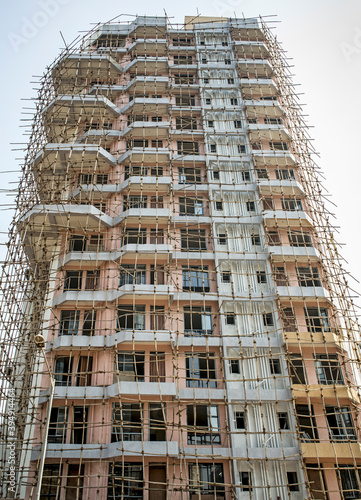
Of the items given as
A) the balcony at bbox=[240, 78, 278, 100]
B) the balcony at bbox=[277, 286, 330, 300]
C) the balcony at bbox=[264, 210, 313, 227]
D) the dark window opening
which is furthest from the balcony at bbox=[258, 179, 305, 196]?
the dark window opening

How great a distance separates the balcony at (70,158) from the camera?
24.1 metres

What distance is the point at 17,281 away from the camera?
20.3 meters

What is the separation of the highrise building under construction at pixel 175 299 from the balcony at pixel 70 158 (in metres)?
0.12

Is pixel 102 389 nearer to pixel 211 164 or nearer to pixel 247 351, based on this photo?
pixel 247 351

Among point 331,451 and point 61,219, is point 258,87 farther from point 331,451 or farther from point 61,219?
point 331,451

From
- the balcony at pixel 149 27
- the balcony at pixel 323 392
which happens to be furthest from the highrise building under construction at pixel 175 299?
the balcony at pixel 149 27

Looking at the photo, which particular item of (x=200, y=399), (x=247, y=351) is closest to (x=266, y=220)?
(x=247, y=351)

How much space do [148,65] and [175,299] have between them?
659 inches

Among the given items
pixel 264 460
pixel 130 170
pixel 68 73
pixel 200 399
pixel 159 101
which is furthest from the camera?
pixel 68 73

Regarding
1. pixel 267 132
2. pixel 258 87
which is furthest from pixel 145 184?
pixel 258 87

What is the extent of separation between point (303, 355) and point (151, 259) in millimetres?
8248

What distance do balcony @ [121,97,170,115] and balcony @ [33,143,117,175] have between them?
3.94 m

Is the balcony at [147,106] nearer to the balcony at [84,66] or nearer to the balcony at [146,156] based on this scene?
the balcony at [84,66]

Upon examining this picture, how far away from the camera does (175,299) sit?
2091cm
